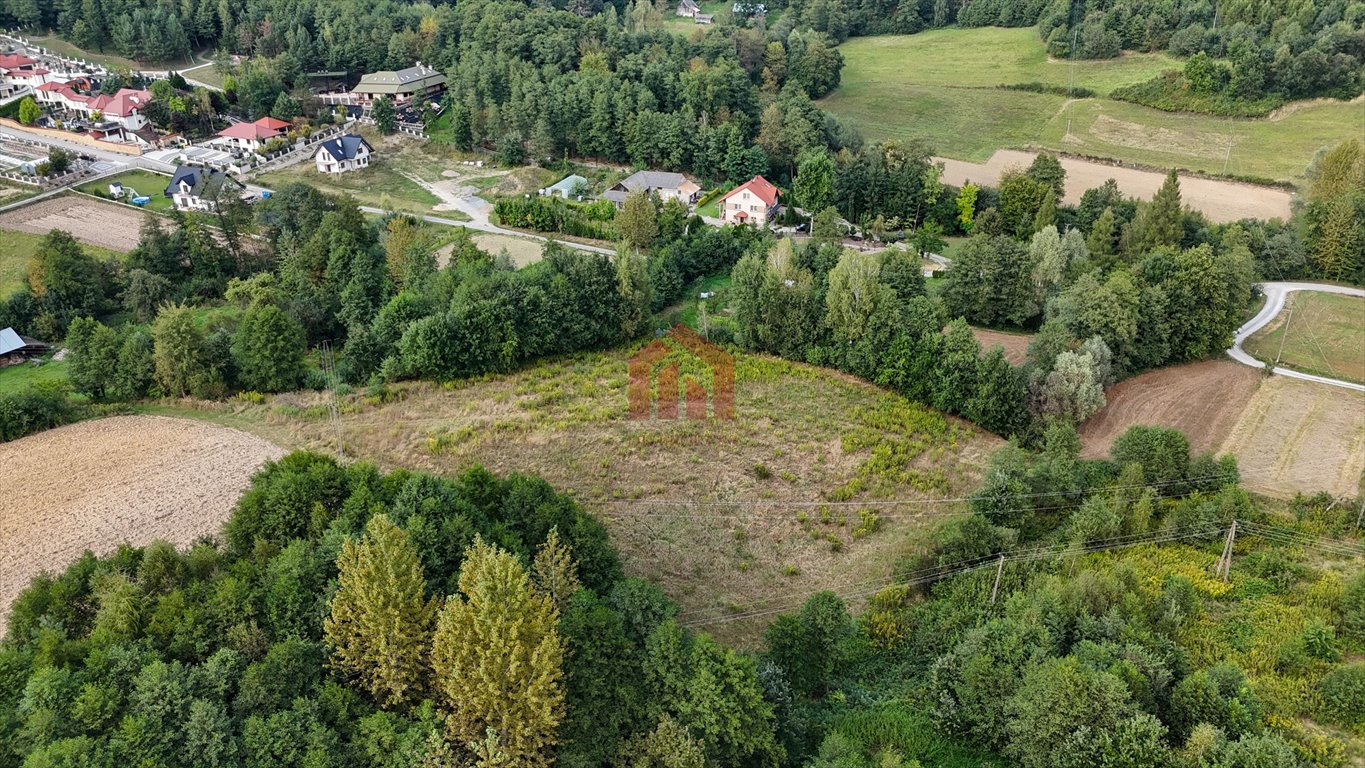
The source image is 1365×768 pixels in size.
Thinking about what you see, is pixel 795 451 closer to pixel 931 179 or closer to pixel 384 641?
pixel 384 641

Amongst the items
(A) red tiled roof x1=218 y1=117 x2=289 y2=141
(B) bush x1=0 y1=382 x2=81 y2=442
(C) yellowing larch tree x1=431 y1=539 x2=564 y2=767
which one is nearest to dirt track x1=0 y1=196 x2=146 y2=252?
(A) red tiled roof x1=218 y1=117 x2=289 y2=141

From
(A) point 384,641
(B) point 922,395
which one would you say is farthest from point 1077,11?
(A) point 384,641

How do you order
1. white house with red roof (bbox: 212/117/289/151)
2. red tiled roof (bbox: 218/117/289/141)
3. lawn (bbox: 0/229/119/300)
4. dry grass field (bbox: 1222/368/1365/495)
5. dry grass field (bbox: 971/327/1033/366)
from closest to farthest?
1. dry grass field (bbox: 1222/368/1365/495)
2. dry grass field (bbox: 971/327/1033/366)
3. lawn (bbox: 0/229/119/300)
4. white house with red roof (bbox: 212/117/289/151)
5. red tiled roof (bbox: 218/117/289/141)

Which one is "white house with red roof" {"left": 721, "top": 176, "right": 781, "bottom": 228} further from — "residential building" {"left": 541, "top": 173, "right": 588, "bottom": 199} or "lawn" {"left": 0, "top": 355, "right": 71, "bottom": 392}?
"lawn" {"left": 0, "top": 355, "right": 71, "bottom": 392}

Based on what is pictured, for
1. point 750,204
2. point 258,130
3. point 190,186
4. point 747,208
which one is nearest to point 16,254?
point 190,186

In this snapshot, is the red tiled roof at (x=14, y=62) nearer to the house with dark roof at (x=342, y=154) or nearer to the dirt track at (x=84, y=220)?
the dirt track at (x=84, y=220)

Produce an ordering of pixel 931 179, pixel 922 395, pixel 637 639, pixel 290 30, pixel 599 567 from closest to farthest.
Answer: pixel 637 639 < pixel 599 567 < pixel 922 395 < pixel 931 179 < pixel 290 30

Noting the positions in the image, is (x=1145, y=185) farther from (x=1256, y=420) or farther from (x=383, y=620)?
(x=383, y=620)
